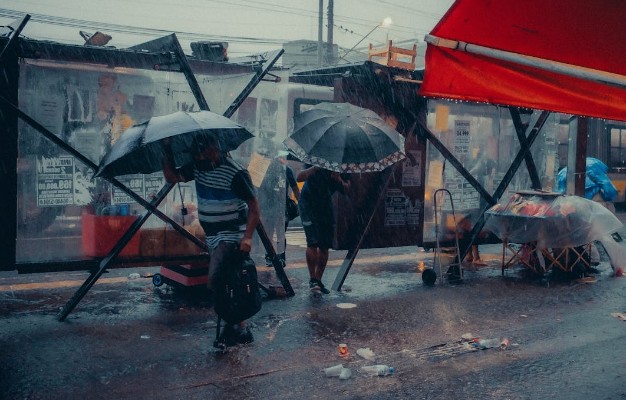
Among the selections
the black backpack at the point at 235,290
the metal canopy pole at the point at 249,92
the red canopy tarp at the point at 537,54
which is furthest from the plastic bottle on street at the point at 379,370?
the red canopy tarp at the point at 537,54

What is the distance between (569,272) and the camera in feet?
31.8

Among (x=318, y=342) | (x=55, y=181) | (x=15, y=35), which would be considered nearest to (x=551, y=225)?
(x=318, y=342)

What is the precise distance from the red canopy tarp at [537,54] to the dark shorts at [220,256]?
3.17 m

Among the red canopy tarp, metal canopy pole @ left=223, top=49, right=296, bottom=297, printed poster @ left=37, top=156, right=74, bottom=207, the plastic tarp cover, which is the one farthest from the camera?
the plastic tarp cover

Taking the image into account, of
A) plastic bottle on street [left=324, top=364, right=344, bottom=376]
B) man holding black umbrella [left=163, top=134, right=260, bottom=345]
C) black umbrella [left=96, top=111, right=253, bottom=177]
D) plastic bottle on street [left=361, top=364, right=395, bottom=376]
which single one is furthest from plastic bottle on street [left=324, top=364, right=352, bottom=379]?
black umbrella [left=96, top=111, right=253, bottom=177]

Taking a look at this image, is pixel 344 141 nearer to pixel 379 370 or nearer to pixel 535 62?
pixel 379 370

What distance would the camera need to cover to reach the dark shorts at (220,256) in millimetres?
5801

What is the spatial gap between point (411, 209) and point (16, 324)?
18.0 feet

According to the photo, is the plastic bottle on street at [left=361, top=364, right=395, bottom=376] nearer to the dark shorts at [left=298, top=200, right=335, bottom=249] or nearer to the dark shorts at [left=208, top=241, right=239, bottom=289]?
the dark shorts at [left=208, top=241, right=239, bottom=289]

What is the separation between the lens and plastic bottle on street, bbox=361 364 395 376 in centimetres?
539

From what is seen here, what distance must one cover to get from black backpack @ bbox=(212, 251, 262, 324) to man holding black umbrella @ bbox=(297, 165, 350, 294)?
94.0 inches

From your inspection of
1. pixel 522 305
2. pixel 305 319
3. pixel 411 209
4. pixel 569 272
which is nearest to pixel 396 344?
pixel 305 319

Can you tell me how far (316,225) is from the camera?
8.23 meters

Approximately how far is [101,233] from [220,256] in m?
1.90
